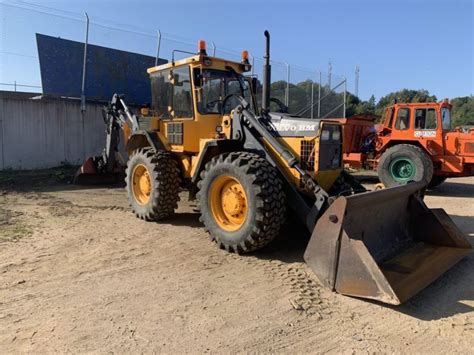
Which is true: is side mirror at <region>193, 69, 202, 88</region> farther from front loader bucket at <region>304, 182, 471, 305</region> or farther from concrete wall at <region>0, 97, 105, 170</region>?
concrete wall at <region>0, 97, 105, 170</region>

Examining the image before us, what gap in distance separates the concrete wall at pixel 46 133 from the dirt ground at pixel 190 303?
21.5 feet

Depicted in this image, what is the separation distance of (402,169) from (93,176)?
793 centimetres

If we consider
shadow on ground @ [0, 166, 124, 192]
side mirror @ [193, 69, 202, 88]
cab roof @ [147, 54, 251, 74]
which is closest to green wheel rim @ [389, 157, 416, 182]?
cab roof @ [147, 54, 251, 74]

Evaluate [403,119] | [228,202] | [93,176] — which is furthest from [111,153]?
[403,119]

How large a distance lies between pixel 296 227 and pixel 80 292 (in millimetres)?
3040

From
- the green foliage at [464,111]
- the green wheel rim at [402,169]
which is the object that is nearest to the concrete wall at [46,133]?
the green wheel rim at [402,169]

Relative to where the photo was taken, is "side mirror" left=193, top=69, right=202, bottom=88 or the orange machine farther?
the orange machine

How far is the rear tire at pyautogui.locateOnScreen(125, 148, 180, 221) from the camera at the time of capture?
674 cm

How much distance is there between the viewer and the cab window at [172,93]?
6.70 m

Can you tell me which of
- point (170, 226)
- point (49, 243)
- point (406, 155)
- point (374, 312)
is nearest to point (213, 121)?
point (170, 226)

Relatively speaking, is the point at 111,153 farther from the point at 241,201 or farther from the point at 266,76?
the point at 241,201

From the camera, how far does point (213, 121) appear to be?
6.62 meters

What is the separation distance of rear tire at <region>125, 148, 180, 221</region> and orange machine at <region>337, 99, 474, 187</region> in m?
6.59

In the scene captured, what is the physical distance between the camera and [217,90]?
671 cm
